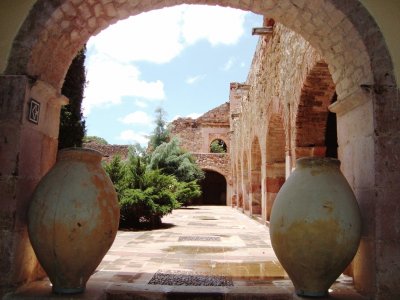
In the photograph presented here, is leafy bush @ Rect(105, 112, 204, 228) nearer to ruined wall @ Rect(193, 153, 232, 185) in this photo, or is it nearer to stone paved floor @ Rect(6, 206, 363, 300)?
stone paved floor @ Rect(6, 206, 363, 300)

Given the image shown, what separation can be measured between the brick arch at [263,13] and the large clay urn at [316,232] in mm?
979

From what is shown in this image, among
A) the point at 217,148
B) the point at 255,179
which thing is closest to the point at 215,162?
the point at 217,148

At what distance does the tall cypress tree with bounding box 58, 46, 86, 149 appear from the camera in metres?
9.16

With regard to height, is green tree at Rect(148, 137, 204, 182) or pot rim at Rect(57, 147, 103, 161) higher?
green tree at Rect(148, 137, 204, 182)

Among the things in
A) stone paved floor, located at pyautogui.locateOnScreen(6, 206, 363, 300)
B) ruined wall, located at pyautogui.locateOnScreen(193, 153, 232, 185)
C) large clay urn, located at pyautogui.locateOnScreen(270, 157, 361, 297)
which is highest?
ruined wall, located at pyautogui.locateOnScreen(193, 153, 232, 185)

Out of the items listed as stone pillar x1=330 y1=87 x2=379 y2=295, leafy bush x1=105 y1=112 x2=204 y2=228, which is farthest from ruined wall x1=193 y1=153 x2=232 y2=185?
stone pillar x1=330 y1=87 x2=379 y2=295

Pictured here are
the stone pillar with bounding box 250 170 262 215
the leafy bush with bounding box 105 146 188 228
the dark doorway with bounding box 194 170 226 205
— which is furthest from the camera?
the dark doorway with bounding box 194 170 226 205

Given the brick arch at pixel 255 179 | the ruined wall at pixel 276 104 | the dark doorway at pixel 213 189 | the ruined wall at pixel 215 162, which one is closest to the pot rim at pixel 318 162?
the ruined wall at pixel 276 104

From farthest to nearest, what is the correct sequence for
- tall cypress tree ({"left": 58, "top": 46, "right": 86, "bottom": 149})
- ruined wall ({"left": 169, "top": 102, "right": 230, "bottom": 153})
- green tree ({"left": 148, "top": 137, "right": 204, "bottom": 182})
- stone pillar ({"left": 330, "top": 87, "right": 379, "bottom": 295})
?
ruined wall ({"left": 169, "top": 102, "right": 230, "bottom": 153}) < green tree ({"left": 148, "top": 137, "right": 204, "bottom": 182}) < tall cypress tree ({"left": 58, "top": 46, "right": 86, "bottom": 149}) < stone pillar ({"left": 330, "top": 87, "right": 379, "bottom": 295})

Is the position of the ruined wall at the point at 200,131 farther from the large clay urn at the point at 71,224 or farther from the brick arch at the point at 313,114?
the large clay urn at the point at 71,224

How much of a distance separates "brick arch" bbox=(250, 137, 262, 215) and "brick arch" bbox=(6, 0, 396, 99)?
8.69 m

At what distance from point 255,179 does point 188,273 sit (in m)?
8.92

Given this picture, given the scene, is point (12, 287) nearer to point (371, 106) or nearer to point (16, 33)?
point (16, 33)

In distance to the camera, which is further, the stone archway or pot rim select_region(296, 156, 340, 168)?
pot rim select_region(296, 156, 340, 168)
